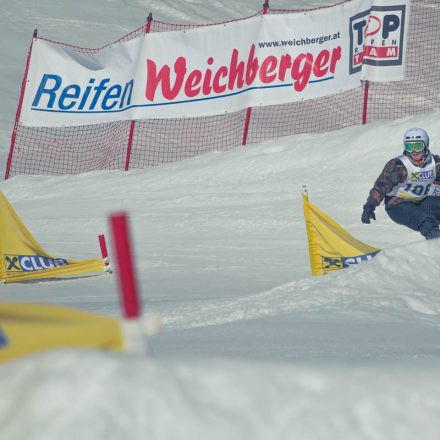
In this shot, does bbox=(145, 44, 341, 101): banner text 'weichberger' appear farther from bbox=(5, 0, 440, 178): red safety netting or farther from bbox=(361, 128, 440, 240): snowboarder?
bbox=(361, 128, 440, 240): snowboarder

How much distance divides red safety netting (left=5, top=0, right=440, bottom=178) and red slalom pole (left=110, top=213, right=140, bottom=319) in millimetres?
13281

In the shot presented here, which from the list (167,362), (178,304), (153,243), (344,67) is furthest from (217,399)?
(344,67)

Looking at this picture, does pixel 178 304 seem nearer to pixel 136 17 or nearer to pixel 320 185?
pixel 320 185

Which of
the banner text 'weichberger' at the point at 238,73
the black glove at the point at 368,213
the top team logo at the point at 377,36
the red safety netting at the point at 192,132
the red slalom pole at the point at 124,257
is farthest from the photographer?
the red safety netting at the point at 192,132

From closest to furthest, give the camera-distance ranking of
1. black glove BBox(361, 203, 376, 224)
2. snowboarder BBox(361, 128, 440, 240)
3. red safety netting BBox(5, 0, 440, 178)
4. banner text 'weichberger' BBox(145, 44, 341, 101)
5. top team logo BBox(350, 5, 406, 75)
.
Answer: black glove BBox(361, 203, 376, 224) → snowboarder BBox(361, 128, 440, 240) → top team logo BBox(350, 5, 406, 75) → banner text 'weichberger' BBox(145, 44, 341, 101) → red safety netting BBox(5, 0, 440, 178)

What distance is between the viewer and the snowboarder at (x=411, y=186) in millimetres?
10961

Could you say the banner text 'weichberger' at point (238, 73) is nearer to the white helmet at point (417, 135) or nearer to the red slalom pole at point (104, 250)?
the white helmet at point (417, 135)

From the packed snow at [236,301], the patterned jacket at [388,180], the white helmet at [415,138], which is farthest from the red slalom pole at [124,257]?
the white helmet at [415,138]

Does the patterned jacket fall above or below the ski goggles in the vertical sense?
below

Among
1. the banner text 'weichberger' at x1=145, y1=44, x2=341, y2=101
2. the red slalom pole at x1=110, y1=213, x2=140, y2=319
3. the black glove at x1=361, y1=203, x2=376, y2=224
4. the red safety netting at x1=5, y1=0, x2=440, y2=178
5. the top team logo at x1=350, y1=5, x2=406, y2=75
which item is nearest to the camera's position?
the red slalom pole at x1=110, y1=213, x2=140, y2=319

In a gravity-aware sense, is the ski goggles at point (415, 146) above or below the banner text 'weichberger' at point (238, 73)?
below

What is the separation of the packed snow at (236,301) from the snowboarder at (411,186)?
1.35ft

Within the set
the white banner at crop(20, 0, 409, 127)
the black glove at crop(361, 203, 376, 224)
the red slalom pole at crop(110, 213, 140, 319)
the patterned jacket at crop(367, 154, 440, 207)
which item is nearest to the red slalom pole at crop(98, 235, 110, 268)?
the black glove at crop(361, 203, 376, 224)

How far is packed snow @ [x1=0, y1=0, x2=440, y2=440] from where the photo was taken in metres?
2.88
